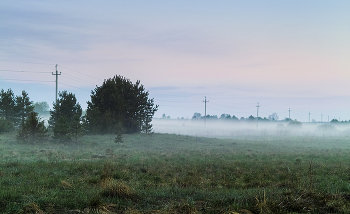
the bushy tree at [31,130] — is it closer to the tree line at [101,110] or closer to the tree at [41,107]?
the tree line at [101,110]

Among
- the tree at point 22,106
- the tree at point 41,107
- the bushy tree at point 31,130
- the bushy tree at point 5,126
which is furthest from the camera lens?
the tree at point 41,107

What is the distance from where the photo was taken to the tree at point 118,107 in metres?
42.0

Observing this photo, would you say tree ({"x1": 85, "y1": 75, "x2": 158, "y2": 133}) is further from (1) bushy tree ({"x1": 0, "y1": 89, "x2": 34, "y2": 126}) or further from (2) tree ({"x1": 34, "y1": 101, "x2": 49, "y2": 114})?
(2) tree ({"x1": 34, "y1": 101, "x2": 49, "y2": 114})

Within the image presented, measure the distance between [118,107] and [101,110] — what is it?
2.70 m

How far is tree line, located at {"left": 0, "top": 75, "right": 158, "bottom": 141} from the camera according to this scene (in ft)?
125

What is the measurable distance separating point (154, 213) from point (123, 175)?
5425mm

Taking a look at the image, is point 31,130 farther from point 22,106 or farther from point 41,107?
point 41,107

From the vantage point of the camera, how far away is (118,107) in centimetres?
4403

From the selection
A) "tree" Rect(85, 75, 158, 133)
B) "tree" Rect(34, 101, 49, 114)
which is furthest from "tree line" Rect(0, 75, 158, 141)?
"tree" Rect(34, 101, 49, 114)

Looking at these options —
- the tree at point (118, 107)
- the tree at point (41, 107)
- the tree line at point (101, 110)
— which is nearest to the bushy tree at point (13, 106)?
the tree line at point (101, 110)

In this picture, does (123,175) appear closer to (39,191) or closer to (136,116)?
(39,191)

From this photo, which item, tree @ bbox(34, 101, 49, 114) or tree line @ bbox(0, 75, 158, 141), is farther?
tree @ bbox(34, 101, 49, 114)

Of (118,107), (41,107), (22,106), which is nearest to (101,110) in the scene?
(118,107)

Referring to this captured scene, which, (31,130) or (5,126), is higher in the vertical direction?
(5,126)
